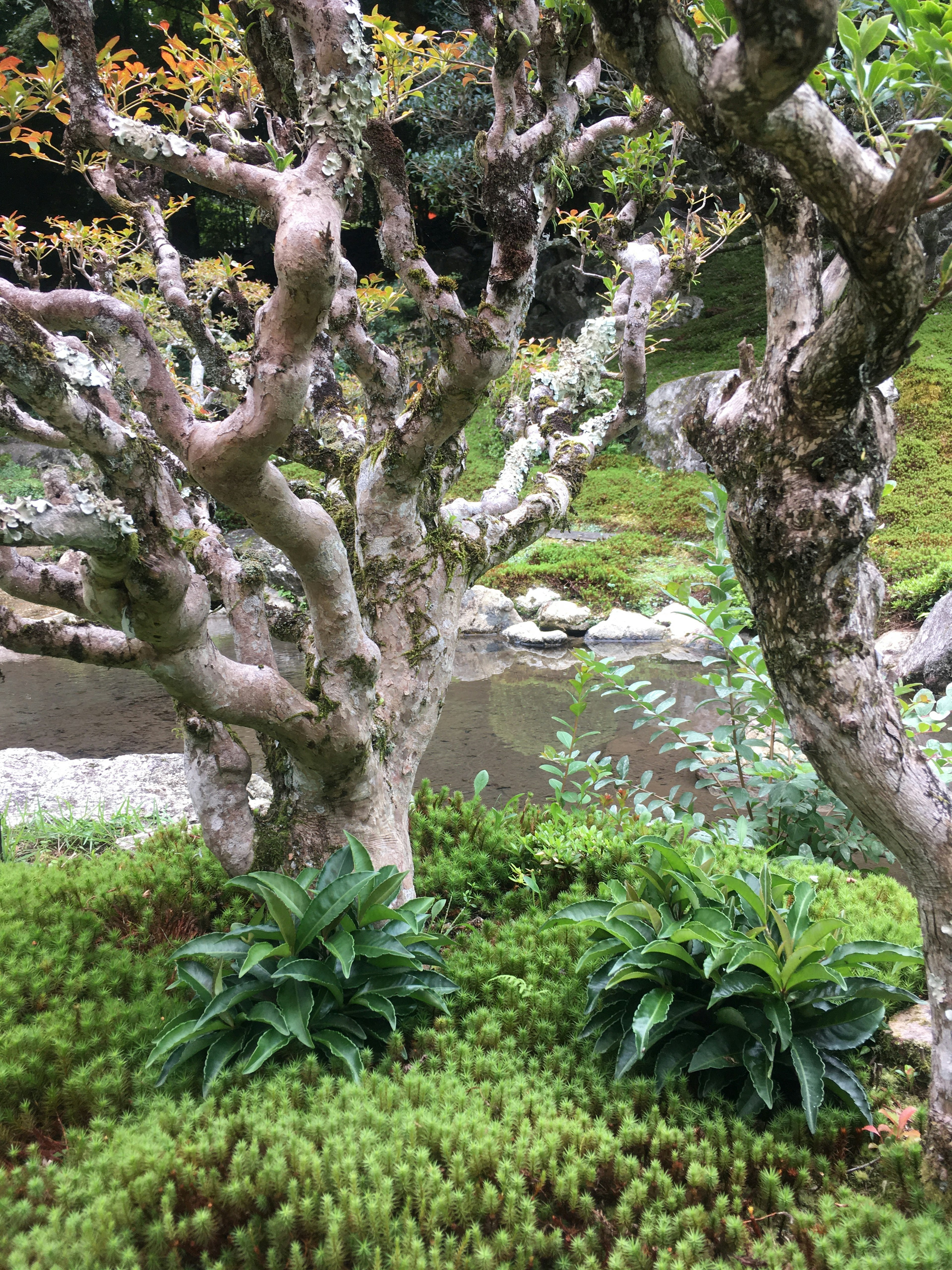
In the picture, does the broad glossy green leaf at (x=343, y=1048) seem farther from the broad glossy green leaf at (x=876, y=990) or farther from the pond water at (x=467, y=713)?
the pond water at (x=467, y=713)

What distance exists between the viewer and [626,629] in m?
9.76

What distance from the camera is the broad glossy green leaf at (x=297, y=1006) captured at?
6.95 ft

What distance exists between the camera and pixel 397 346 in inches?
324

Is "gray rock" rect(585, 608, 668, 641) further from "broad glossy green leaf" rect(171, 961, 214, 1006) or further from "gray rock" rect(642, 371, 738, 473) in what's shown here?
"broad glossy green leaf" rect(171, 961, 214, 1006)

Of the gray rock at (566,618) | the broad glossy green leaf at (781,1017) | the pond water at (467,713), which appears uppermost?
the gray rock at (566,618)

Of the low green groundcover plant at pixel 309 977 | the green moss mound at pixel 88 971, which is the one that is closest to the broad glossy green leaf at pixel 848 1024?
the low green groundcover plant at pixel 309 977

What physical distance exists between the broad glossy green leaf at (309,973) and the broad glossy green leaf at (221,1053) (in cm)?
17

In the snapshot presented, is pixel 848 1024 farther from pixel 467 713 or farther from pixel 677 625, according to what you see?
pixel 677 625

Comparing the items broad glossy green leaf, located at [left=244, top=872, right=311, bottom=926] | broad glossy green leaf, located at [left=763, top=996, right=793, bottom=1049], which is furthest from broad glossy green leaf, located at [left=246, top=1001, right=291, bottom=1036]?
broad glossy green leaf, located at [left=763, top=996, right=793, bottom=1049]

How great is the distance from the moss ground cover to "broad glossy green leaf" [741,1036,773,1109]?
0.10m

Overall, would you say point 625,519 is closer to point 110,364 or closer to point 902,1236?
point 110,364

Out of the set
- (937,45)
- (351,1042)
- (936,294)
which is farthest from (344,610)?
(937,45)

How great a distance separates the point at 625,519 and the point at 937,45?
1181 cm

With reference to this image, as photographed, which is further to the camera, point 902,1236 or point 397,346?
point 397,346
